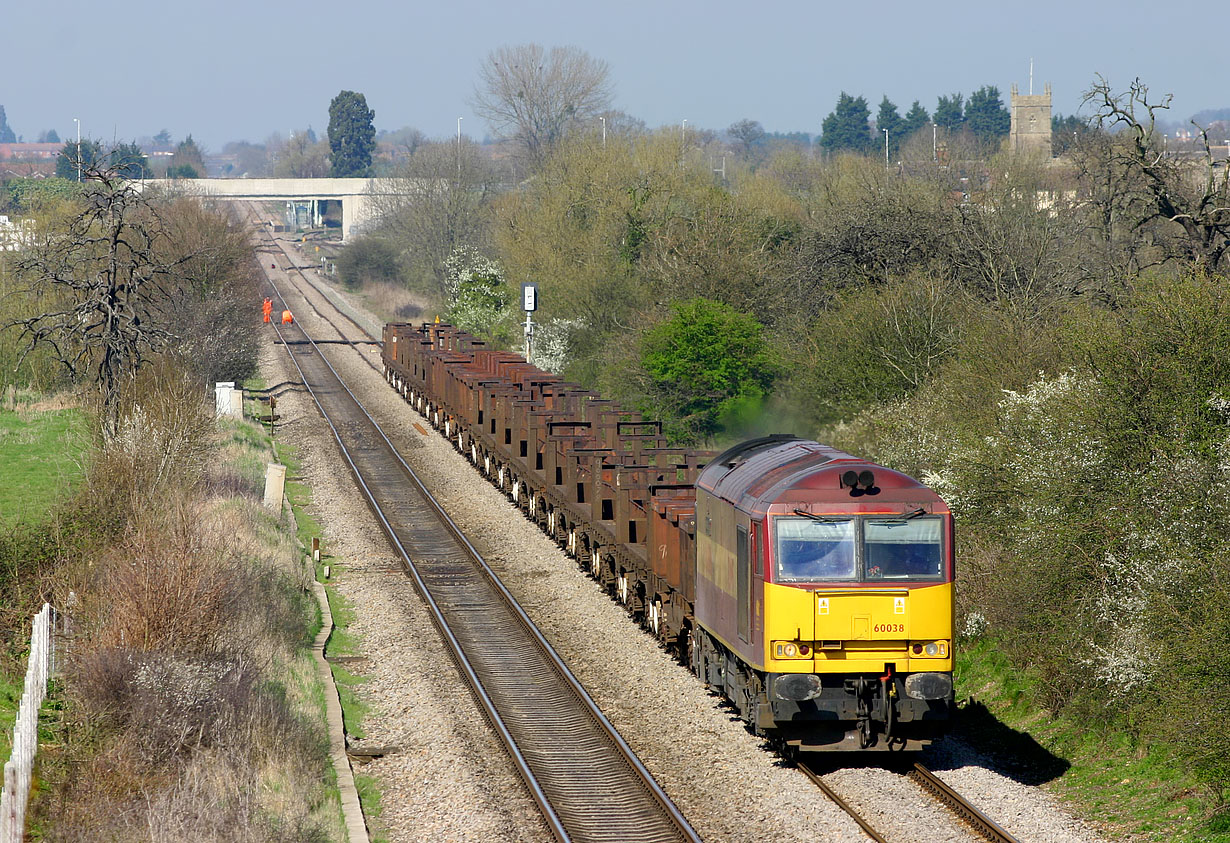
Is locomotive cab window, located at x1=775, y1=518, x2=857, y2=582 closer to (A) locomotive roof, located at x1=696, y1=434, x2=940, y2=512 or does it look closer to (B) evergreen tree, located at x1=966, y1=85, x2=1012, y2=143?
(A) locomotive roof, located at x1=696, y1=434, x2=940, y2=512

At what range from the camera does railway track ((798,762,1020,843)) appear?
11891 mm

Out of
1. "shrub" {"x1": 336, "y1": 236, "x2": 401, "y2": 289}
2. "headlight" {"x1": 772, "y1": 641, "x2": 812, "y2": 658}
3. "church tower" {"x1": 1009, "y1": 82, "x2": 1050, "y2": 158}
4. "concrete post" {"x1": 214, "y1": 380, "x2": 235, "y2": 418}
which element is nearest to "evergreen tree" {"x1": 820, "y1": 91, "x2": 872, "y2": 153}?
"church tower" {"x1": 1009, "y1": 82, "x2": 1050, "y2": 158}

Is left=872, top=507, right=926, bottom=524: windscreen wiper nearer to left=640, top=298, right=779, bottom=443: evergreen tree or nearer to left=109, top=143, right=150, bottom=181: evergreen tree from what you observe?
left=109, top=143, right=150, bottom=181: evergreen tree

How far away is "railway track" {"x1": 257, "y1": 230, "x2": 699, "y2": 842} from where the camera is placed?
12.7 metres

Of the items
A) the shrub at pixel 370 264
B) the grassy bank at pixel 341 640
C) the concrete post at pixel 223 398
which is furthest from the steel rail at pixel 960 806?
the shrub at pixel 370 264

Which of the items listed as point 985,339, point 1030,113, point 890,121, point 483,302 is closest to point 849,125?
point 890,121

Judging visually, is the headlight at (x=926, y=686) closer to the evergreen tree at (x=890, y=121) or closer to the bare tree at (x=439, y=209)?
the bare tree at (x=439, y=209)

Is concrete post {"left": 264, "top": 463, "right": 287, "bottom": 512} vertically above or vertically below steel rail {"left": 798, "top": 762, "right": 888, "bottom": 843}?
above

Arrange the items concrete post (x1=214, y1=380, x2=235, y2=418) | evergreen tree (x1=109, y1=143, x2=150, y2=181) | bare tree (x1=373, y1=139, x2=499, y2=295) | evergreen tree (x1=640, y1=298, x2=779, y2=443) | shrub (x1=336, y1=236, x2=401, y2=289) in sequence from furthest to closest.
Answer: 1. shrub (x1=336, y1=236, x2=401, y2=289)
2. bare tree (x1=373, y1=139, x2=499, y2=295)
3. concrete post (x1=214, y1=380, x2=235, y2=418)
4. evergreen tree (x1=640, y1=298, x2=779, y2=443)
5. evergreen tree (x1=109, y1=143, x2=150, y2=181)

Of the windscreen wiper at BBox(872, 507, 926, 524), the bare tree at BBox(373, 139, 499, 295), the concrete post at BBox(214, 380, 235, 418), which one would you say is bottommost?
the concrete post at BBox(214, 380, 235, 418)

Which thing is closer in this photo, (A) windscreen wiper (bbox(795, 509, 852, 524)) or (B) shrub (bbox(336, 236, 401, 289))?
(A) windscreen wiper (bbox(795, 509, 852, 524))

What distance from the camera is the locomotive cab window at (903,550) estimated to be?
13336mm

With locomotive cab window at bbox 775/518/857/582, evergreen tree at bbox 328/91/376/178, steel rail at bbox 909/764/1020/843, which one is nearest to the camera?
steel rail at bbox 909/764/1020/843

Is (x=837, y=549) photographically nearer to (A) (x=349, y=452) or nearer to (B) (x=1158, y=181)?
(B) (x=1158, y=181)
